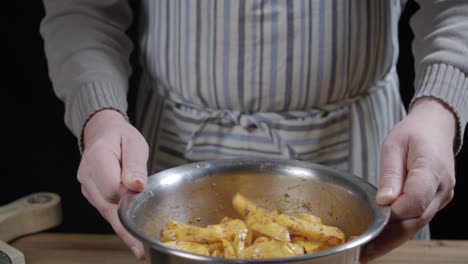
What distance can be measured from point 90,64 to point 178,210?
33 cm

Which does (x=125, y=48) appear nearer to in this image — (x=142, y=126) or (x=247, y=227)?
(x=142, y=126)

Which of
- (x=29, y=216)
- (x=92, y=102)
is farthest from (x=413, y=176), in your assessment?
(x=29, y=216)

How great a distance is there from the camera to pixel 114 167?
819 mm

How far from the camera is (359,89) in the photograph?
110 centimetres

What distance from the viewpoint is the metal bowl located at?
30.8 inches

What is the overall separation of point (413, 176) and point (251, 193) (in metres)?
0.20

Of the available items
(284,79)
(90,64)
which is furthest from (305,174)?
(90,64)

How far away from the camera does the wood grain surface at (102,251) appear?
100cm

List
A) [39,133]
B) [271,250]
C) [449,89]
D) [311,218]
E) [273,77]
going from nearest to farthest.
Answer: [271,250]
[311,218]
[449,89]
[273,77]
[39,133]

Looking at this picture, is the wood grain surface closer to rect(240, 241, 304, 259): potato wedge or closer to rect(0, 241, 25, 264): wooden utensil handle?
rect(0, 241, 25, 264): wooden utensil handle

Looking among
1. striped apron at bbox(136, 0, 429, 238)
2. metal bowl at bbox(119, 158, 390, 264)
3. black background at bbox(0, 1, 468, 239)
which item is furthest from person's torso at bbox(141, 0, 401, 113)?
black background at bbox(0, 1, 468, 239)

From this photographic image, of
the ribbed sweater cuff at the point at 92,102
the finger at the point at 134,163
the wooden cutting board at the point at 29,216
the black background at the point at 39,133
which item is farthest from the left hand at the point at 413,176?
the black background at the point at 39,133

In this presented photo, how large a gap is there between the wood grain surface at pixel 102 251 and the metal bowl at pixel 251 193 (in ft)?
0.66

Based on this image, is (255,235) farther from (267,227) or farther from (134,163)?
(134,163)
